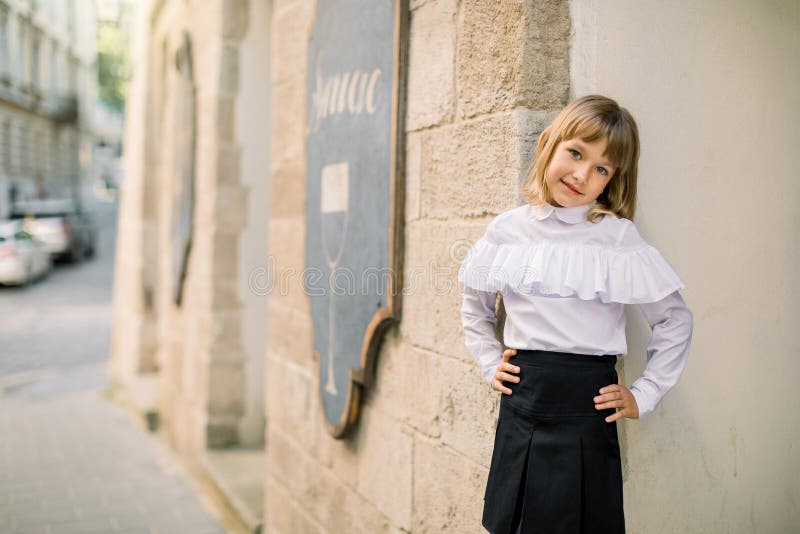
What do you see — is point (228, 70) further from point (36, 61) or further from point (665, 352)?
point (36, 61)

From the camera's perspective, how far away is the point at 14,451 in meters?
5.29

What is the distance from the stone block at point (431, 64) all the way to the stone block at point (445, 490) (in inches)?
38.8

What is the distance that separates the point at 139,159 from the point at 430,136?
6.35 m

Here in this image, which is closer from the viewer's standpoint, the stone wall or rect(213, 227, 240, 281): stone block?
the stone wall

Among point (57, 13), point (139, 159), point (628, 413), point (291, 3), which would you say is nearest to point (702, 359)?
point (628, 413)

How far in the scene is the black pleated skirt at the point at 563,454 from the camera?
56.4 inches

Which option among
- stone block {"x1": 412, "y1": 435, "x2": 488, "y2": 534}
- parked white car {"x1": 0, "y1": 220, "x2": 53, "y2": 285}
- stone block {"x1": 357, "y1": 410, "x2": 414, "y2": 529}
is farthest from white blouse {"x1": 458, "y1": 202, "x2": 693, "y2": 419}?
parked white car {"x1": 0, "y1": 220, "x2": 53, "y2": 285}

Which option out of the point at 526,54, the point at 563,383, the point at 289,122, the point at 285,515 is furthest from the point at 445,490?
the point at 289,122

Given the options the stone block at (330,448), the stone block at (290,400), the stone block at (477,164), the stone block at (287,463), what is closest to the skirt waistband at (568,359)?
the stone block at (477,164)

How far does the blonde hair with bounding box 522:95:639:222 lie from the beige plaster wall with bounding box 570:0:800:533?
7.9 inches

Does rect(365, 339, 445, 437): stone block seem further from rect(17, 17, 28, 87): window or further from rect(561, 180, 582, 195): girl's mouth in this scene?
rect(17, 17, 28, 87): window

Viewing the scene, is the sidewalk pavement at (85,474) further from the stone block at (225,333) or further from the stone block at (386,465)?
the stone block at (386,465)

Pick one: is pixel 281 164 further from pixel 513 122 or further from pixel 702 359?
pixel 702 359

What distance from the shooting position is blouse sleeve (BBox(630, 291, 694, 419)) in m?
1.45
